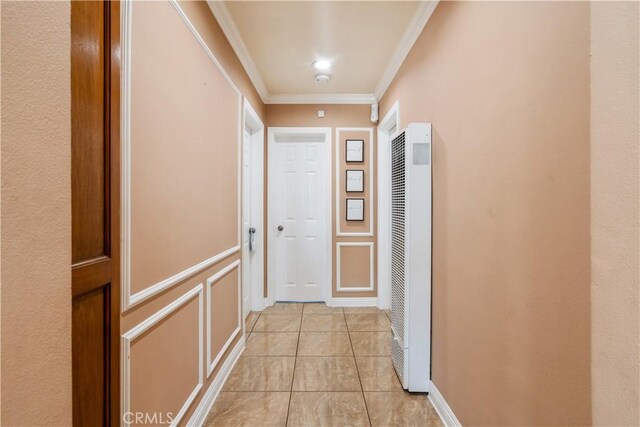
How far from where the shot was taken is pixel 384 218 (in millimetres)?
Answer: 3568

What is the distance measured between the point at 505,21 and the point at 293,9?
142 centimetres

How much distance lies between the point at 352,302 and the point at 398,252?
5.82 ft

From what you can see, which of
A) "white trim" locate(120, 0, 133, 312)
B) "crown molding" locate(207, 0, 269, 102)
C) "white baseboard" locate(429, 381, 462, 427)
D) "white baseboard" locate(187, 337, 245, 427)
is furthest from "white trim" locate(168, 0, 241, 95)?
"white baseboard" locate(429, 381, 462, 427)

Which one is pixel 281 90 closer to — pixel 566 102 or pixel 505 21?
pixel 505 21

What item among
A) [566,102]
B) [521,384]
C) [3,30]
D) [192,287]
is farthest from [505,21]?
[192,287]

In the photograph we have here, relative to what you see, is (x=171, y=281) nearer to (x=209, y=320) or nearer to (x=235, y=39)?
(x=209, y=320)

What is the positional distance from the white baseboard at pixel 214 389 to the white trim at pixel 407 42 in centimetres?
278

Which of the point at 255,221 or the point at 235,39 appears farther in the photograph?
the point at 255,221

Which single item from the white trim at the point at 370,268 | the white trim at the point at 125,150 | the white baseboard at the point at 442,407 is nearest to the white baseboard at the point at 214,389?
the white trim at the point at 125,150

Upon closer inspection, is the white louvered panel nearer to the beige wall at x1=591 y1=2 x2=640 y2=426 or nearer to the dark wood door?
the beige wall at x1=591 y1=2 x2=640 y2=426

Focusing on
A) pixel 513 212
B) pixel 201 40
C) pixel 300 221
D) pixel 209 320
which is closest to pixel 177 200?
pixel 209 320

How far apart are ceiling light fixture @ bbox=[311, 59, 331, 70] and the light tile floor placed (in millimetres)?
2601

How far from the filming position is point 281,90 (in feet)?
11.4

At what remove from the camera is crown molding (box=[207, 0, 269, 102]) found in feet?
6.26
